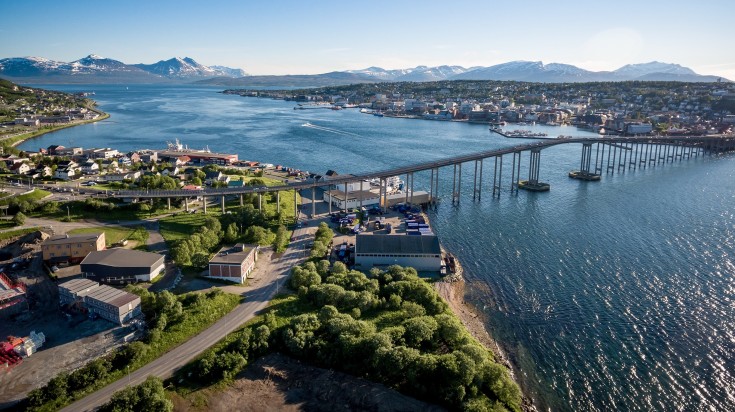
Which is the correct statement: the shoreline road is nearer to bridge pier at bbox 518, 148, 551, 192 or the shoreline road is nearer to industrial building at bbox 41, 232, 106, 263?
industrial building at bbox 41, 232, 106, 263

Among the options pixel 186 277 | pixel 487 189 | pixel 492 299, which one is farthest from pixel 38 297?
pixel 487 189

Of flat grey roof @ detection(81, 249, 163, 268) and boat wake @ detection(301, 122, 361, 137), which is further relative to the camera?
boat wake @ detection(301, 122, 361, 137)

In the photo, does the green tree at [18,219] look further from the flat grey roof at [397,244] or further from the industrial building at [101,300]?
the flat grey roof at [397,244]

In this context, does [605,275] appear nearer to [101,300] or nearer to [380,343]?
[380,343]

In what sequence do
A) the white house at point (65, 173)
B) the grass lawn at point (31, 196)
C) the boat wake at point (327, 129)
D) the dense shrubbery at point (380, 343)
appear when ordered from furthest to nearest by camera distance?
the boat wake at point (327, 129), the white house at point (65, 173), the grass lawn at point (31, 196), the dense shrubbery at point (380, 343)

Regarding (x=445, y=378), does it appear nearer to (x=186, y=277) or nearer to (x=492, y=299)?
(x=492, y=299)

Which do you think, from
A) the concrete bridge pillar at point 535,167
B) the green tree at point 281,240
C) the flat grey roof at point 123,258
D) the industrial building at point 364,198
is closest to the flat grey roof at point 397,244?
the green tree at point 281,240

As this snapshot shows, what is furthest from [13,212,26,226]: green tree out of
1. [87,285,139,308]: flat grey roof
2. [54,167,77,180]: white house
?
[54,167,77,180]: white house
